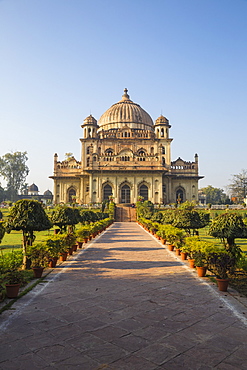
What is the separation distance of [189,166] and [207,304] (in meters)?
48.7

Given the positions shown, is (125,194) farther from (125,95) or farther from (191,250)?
(191,250)

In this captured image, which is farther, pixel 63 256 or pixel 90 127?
pixel 90 127

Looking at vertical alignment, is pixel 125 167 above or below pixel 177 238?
above

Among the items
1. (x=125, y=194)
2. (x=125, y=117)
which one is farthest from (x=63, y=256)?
(x=125, y=117)

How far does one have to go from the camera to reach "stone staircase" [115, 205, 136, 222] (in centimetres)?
3874

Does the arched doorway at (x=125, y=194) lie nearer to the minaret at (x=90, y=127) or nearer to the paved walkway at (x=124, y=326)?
the minaret at (x=90, y=127)

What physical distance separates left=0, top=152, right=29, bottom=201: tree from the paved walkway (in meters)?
56.9

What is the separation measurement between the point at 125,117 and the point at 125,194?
57.7 feet

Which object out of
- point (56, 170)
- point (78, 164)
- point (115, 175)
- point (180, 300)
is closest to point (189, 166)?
point (115, 175)

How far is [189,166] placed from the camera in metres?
52.9

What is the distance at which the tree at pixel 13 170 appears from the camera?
198ft

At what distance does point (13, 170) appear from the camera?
60719 mm

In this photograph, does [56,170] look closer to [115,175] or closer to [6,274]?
[115,175]

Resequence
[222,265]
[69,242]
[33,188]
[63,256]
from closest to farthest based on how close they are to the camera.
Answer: [222,265] → [63,256] → [69,242] → [33,188]
